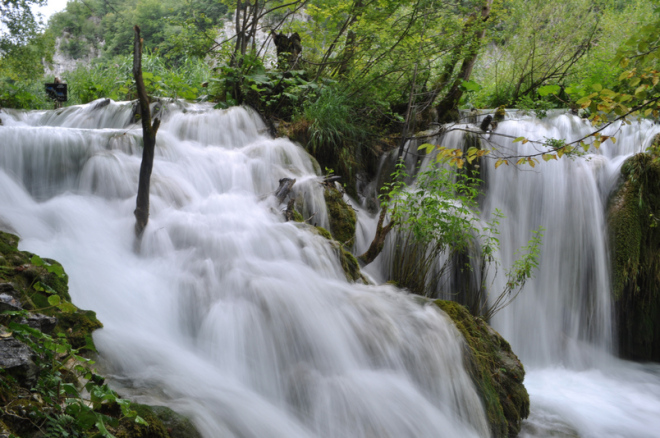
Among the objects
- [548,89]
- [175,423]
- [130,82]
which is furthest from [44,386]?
[130,82]

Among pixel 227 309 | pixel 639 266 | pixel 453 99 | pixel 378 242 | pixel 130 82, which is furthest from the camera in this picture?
pixel 130 82

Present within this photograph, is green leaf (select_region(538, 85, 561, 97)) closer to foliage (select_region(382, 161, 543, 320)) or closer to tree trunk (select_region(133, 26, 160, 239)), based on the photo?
foliage (select_region(382, 161, 543, 320))

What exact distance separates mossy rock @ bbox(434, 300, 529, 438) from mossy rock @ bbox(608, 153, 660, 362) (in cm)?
298

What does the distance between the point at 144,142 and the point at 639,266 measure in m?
6.23

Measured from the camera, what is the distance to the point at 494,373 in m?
3.65

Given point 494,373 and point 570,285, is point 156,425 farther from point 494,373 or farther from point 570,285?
point 570,285

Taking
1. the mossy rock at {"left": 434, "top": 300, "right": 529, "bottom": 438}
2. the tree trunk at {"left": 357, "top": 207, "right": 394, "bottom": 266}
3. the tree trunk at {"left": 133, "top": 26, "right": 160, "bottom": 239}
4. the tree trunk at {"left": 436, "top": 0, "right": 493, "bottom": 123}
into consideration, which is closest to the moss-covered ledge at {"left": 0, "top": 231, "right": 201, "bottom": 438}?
the tree trunk at {"left": 133, "top": 26, "right": 160, "bottom": 239}

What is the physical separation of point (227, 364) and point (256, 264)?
1108 millimetres

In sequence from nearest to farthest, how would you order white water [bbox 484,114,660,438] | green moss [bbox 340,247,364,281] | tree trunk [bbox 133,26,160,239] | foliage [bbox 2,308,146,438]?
foliage [bbox 2,308,146,438] → tree trunk [bbox 133,26,160,239] → green moss [bbox 340,247,364,281] → white water [bbox 484,114,660,438]

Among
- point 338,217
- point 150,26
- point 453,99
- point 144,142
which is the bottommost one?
point 338,217

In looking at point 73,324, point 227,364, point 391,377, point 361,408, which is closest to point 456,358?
point 391,377

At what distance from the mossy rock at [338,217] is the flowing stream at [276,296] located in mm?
147

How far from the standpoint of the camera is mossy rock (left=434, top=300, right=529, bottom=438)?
332 centimetres

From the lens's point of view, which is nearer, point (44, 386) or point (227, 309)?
point (44, 386)
